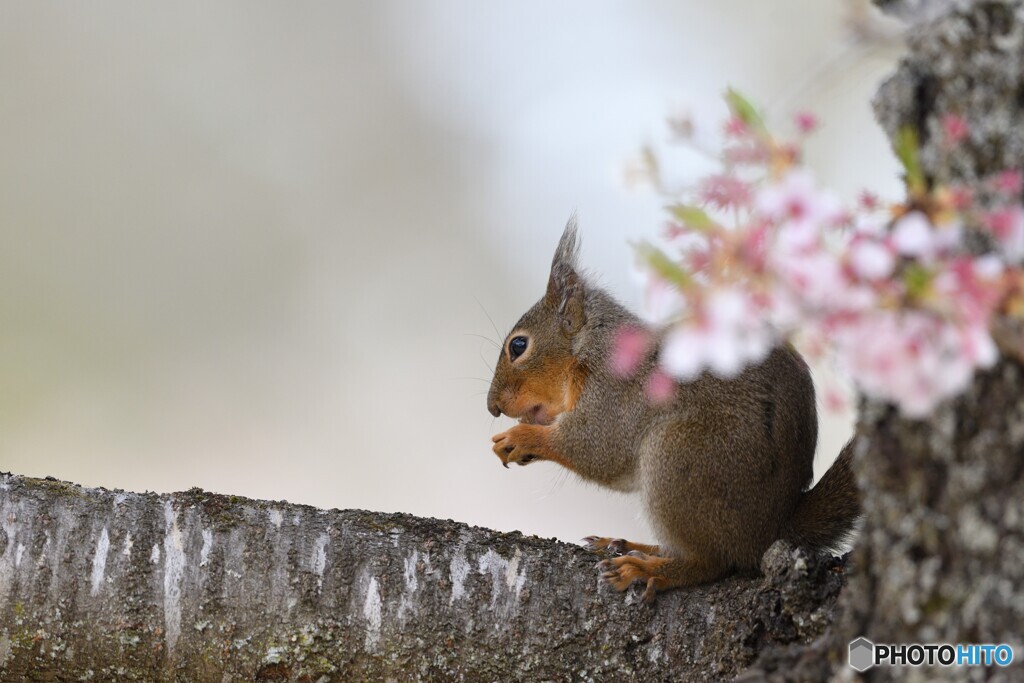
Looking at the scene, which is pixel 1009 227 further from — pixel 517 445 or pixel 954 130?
pixel 517 445

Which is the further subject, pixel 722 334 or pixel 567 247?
pixel 567 247

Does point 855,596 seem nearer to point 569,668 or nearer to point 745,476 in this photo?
point 569,668

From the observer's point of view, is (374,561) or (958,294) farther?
(374,561)

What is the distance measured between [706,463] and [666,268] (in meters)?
1.13

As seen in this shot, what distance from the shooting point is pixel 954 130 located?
2.64ft

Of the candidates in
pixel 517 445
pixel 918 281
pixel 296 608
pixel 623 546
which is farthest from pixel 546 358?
pixel 918 281

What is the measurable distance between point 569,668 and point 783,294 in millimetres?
981

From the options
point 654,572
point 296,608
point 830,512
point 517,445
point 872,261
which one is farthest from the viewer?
point 517,445

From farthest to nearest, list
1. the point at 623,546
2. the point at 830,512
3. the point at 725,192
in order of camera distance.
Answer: the point at 623,546 < the point at 830,512 < the point at 725,192

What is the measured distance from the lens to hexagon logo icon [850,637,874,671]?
972 mm

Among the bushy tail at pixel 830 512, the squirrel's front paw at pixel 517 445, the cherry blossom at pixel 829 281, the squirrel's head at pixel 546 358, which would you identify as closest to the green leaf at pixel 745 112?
the cherry blossom at pixel 829 281

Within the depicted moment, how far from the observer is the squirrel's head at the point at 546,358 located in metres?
2.39

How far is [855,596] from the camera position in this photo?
101 cm

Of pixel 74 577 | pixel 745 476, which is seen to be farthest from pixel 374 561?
pixel 745 476
